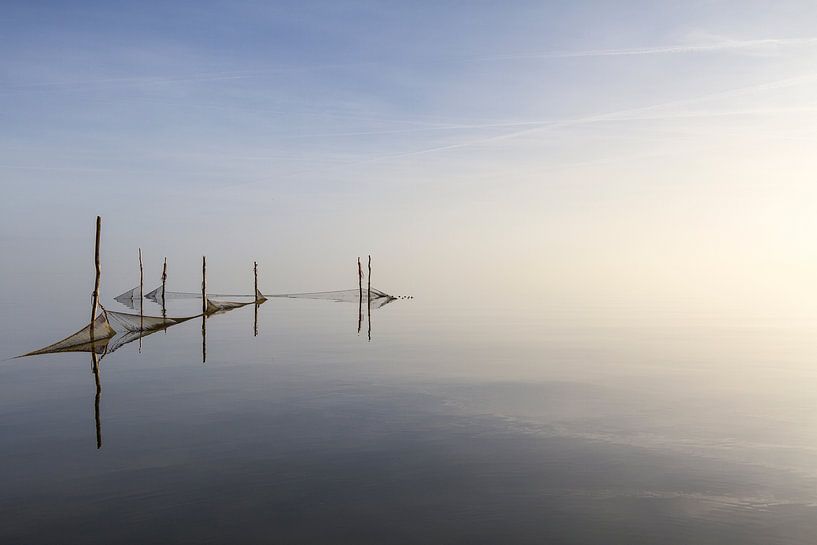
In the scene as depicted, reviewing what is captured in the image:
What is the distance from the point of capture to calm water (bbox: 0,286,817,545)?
33.3 feet

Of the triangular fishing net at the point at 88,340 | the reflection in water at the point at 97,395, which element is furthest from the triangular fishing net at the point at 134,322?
→ the reflection in water at the point at 97,395

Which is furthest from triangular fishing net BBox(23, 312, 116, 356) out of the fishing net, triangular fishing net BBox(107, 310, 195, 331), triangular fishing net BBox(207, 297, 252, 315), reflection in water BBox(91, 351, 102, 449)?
triangular fishing net BBox(207, 297, 252, 315)

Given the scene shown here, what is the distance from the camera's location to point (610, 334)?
3934 centimetres

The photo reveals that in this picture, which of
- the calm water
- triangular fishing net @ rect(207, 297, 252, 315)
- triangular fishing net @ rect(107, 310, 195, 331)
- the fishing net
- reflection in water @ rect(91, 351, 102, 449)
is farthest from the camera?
triangular fishing net @ rect(207, 297, 252, 315)

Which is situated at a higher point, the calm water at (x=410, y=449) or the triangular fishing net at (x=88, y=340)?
the triangular fishing net at (x=88, y=340)

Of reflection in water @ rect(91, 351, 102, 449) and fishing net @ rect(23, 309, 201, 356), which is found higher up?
fishing net @ rect(23, 309, 201, 356)

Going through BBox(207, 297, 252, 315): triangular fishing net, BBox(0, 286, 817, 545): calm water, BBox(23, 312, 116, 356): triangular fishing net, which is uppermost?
BBox(207, 297, 252, 315): triangular fishing net

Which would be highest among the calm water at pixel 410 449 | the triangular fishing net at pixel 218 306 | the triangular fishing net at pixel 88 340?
the triangular fishing net at pixel 218 306

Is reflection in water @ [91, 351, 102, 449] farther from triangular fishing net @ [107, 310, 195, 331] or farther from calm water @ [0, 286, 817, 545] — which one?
triangular fishing net @ [107, 310, 195, 331]

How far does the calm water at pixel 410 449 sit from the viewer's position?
33.3 ft

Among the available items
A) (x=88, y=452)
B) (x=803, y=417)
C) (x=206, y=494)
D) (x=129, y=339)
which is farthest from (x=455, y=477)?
(x=129, y=339)

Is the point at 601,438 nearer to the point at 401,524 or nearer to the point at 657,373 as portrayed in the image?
→ the point at 401,524

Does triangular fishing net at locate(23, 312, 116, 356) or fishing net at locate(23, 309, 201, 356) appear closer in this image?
triangular fishing net at locate(23, 312, 116, 356)

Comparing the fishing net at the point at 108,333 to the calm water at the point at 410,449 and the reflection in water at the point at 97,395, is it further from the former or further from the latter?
the calm water at the point at 410,449
